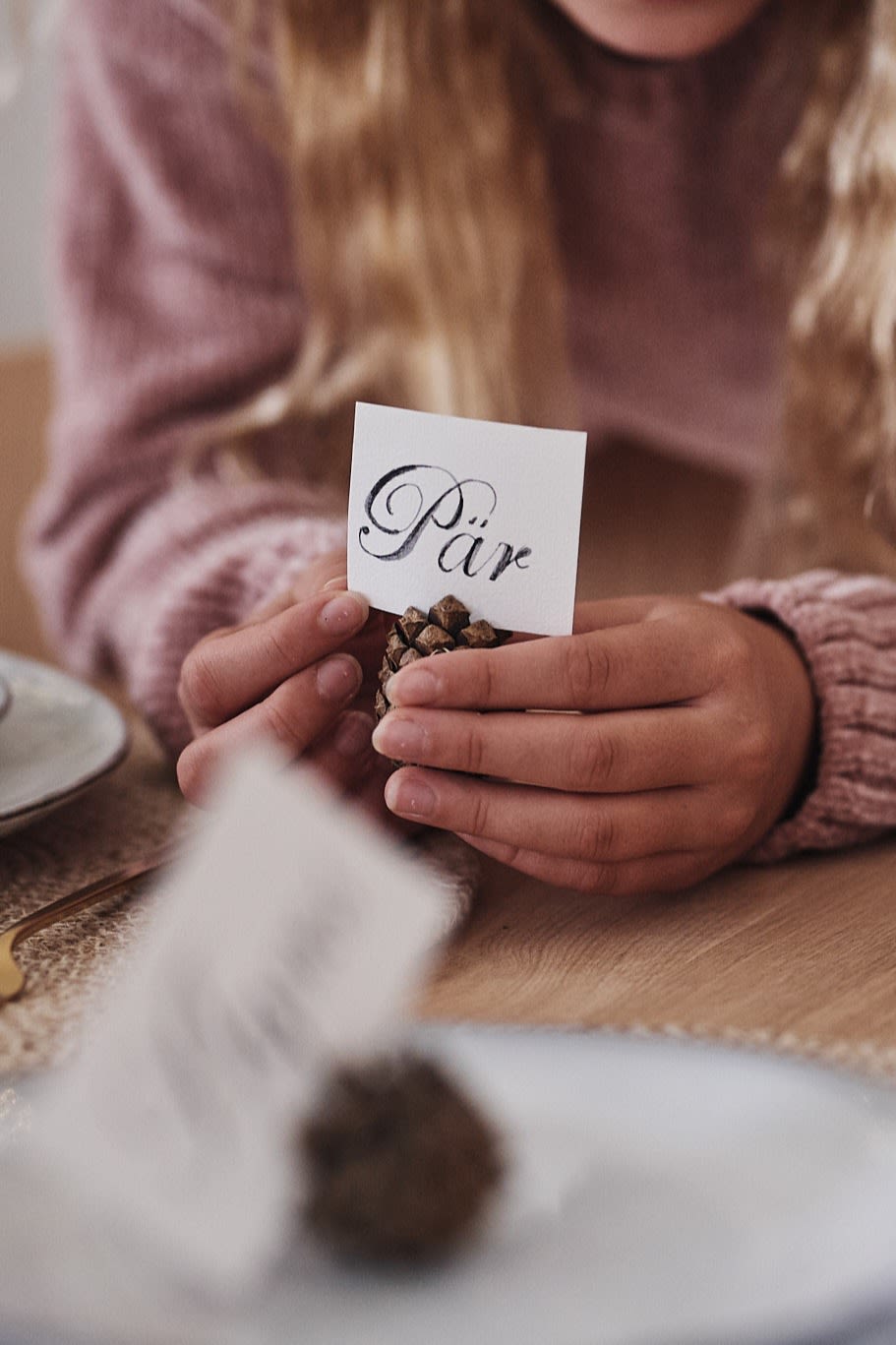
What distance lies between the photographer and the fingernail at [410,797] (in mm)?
428

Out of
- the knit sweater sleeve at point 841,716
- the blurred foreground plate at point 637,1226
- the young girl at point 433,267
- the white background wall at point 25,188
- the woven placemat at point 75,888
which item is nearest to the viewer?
the blurred foreground plate at point 637,1226

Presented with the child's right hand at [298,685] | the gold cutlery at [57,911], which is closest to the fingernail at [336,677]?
the child's right hand at [298,685]

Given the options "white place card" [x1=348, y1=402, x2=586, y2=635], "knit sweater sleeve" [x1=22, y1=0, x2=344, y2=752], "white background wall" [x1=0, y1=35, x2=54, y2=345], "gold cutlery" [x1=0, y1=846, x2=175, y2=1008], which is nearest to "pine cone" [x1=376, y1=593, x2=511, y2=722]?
"white place card" [x1=348, y1=402, x2=586, y2=635]

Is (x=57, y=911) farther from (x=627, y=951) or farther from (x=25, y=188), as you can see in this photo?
(x=25, y=188)

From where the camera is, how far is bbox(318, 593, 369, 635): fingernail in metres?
0.44

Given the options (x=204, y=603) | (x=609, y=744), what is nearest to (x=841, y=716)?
(x=609, y=744)

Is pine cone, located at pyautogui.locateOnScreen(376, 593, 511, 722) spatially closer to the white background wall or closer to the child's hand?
the child's hand

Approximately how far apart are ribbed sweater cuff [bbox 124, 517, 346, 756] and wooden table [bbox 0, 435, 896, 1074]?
4cm

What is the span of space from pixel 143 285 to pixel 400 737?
57 cm

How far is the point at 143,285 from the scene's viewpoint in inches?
34.4

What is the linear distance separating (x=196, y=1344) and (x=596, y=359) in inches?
34.4

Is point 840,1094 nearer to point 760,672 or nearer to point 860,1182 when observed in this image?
point 860,1182

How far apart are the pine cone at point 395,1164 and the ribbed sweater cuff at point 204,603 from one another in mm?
362

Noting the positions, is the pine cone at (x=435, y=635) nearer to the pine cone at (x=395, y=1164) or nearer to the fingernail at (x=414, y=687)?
the fingernail at (x=414, y=687)
